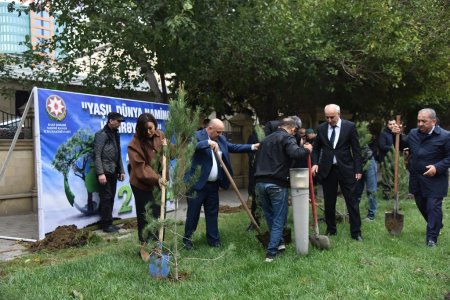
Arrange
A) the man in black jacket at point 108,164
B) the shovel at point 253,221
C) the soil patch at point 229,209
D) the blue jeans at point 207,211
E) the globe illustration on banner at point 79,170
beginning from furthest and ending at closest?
1. the soil patch at point 229,209
2. the man in black jacket at point 108,164
3. the globe illustration on banner at point 79,170
4. the blue jeans at point 207,211
5. the shovel at point 253,221

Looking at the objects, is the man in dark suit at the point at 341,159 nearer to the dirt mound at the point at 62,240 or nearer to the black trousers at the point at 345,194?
the black trousers at the point at 345,194

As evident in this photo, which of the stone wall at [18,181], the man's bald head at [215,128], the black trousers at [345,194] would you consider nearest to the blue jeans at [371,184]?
the black trousers at [345,194]

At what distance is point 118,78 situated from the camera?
11.2 meters

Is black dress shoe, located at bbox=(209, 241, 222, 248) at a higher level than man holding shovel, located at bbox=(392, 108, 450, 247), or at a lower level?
lower

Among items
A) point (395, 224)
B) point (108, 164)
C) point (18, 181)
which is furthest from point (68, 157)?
point (395, 224)

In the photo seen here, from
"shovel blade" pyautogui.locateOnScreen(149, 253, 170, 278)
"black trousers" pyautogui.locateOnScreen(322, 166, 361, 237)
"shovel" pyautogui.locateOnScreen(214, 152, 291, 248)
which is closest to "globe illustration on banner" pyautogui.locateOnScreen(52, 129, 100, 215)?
"shovel" pyautogui.locateOnScreen(214, 152, 291, 248)

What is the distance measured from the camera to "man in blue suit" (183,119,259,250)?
20.1 ft

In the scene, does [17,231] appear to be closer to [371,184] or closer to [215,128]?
[215,128]

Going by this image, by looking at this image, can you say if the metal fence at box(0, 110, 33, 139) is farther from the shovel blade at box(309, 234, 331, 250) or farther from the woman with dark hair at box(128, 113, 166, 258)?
the shovel blade at box(309, 234, 331, 250)

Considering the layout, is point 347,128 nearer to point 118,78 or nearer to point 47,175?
point 47,175

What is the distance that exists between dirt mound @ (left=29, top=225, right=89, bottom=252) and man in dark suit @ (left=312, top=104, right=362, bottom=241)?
11.3 ft

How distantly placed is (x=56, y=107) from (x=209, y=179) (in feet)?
9.18

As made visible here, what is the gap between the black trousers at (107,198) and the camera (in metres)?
7.92

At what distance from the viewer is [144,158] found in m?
5.73
